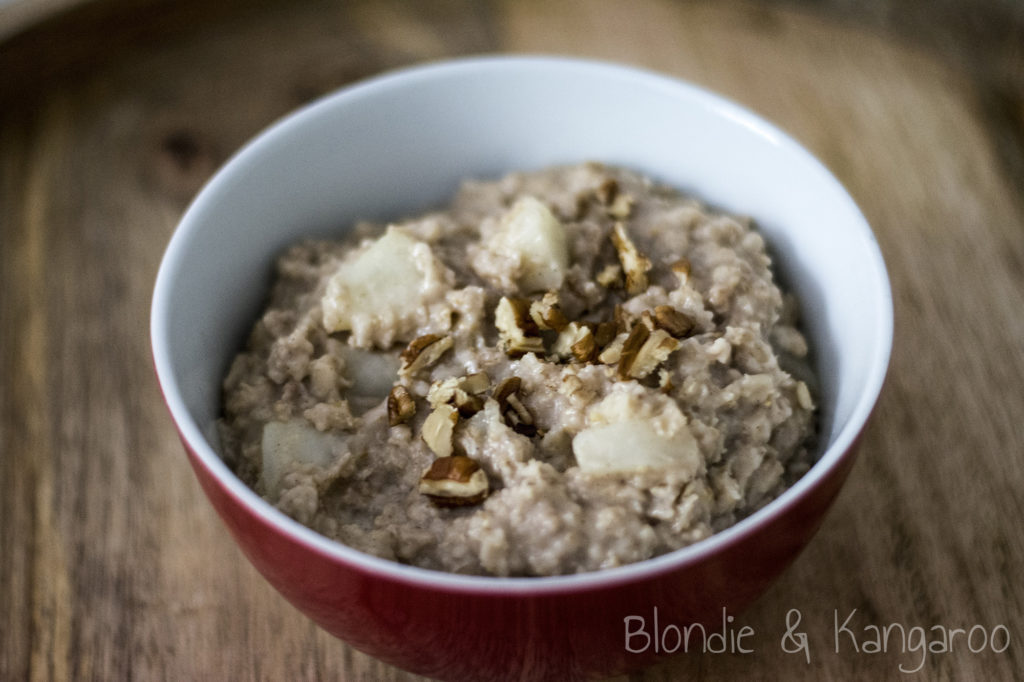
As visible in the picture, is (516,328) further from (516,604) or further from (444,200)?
(444,200)

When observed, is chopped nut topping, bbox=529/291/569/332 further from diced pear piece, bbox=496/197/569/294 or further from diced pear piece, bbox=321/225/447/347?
diced pear piece, bbox=321/225/447/347

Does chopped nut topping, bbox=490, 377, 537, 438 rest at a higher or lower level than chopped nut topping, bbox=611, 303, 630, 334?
lower

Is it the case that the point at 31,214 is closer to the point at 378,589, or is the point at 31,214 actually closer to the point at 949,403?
the point at 378,589

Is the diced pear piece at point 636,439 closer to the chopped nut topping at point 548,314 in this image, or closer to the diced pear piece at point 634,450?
the diced pear piece at point 634,450

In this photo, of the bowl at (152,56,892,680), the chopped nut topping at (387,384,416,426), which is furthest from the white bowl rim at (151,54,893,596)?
the chopped nut topping at (387,384,416,426)

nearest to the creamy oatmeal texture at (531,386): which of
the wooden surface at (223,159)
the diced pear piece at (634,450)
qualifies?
the diced pear piece at (634,450)

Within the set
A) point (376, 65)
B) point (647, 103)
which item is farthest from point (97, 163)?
point (647, 103)
